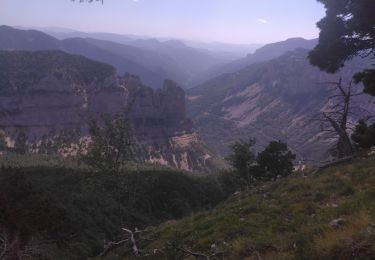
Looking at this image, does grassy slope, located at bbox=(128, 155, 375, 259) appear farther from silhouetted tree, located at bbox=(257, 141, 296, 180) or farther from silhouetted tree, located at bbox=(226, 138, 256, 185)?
silhouetted tree, located at bbox=(226, 138, 256, 185)

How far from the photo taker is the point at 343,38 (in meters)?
24.6

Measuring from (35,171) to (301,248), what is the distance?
94.3 m

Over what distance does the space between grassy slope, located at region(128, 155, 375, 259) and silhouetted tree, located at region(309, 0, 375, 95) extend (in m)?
6.99

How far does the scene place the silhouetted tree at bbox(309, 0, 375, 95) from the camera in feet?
76.6

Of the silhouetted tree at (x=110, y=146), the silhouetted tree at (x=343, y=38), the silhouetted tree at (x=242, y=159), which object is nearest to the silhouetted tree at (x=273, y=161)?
the silhouetted tree at (x=242, y=159)

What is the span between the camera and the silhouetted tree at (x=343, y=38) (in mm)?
23344

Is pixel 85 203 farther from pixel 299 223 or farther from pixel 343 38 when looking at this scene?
pixel 299 223

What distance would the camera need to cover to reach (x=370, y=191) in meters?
13.0

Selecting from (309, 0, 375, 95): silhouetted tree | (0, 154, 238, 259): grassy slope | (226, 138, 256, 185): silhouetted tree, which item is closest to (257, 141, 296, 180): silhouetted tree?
(226, 138, 256, 185): silhouetted tree

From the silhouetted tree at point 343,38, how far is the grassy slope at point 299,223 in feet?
22.9

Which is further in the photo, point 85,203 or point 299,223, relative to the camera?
point 85,203

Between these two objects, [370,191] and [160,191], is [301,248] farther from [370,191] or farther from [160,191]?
[160,191]

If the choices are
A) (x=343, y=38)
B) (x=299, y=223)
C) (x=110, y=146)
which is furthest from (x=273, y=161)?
(x=299, y=223)

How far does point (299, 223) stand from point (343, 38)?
594 inches
